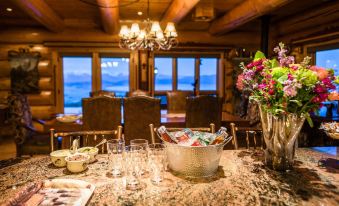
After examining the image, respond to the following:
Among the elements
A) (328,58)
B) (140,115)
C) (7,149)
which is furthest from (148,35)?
(7,149)

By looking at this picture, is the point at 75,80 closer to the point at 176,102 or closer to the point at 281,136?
the point at 176,102

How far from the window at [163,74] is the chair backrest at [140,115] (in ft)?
10.9

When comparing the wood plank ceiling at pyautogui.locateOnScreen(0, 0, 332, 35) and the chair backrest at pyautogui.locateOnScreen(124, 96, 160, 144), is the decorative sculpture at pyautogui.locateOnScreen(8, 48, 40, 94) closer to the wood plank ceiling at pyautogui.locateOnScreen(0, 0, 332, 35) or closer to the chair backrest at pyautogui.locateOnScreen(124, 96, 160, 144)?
the wood plank ceiling at pyautogui.locateOnScreen(0, 0, 332, 35)

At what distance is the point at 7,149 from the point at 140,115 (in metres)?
3.34

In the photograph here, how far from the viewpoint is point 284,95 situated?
4.58 feet

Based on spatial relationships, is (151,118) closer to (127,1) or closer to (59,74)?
(127,1)

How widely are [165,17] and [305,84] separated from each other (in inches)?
161

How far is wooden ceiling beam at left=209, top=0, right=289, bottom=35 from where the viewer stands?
3607 millimetres

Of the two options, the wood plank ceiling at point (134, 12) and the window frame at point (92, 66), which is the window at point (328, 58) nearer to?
the wood plank ceiling at point (134, 12)

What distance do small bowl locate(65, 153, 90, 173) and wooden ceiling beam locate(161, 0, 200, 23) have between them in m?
2.73

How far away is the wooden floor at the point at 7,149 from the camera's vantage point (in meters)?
4.68

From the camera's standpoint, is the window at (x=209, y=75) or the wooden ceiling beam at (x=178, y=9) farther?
the window at (x=209, y=75)

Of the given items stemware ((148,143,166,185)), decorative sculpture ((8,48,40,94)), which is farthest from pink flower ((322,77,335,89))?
decorative sculpture ((8,48,40,94))

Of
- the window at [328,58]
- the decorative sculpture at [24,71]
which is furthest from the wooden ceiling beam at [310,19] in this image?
the decorative sculpture at [24,71]
